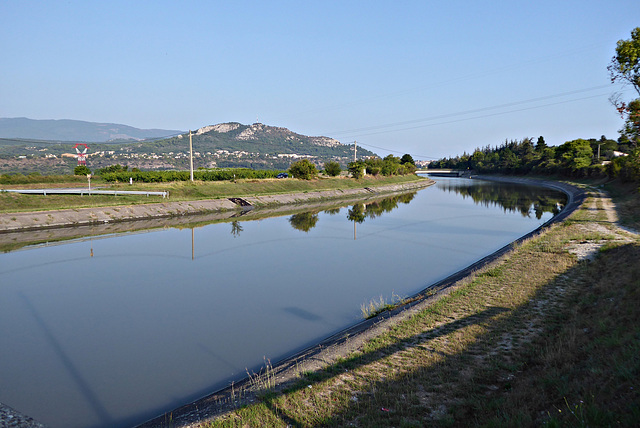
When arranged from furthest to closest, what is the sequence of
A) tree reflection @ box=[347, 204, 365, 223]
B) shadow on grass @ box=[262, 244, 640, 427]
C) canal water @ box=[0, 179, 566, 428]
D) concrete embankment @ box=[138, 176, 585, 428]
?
1. tree reflection @ box=[347, 204, 365, 223]
2. canal water @ box=[0, 179, 566, 428]
3. concrete embankment @ box=[138, 176, 585, 428]
4. shadow on grass @ box=[262, 244, 640, 427]

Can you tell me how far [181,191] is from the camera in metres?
41.9

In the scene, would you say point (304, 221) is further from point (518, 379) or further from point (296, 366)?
point (518, 379)

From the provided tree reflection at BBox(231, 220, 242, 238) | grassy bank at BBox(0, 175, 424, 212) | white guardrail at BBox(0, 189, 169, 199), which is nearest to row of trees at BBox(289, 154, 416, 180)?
grassy bank at BBox(0, 175, 424, 212)

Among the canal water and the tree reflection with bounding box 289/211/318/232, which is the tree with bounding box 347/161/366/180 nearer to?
the tree reflection with bounding box 289/211/318/232

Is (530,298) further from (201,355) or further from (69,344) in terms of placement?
(69,344)

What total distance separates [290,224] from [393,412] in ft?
81.7

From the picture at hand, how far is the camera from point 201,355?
8695 millimetres

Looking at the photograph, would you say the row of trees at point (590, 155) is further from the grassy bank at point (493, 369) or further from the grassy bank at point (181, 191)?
the grassy bank at point (181, 191)

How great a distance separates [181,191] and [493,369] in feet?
128

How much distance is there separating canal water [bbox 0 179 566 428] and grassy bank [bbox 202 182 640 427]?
2.24 meters

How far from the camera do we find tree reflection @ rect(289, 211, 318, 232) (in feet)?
94.3

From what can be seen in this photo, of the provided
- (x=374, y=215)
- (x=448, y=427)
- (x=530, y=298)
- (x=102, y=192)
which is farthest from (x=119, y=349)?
(x=102, y=192)

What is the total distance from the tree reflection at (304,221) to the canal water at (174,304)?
8.96 feet

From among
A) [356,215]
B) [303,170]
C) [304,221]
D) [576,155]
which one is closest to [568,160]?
[576,155]
